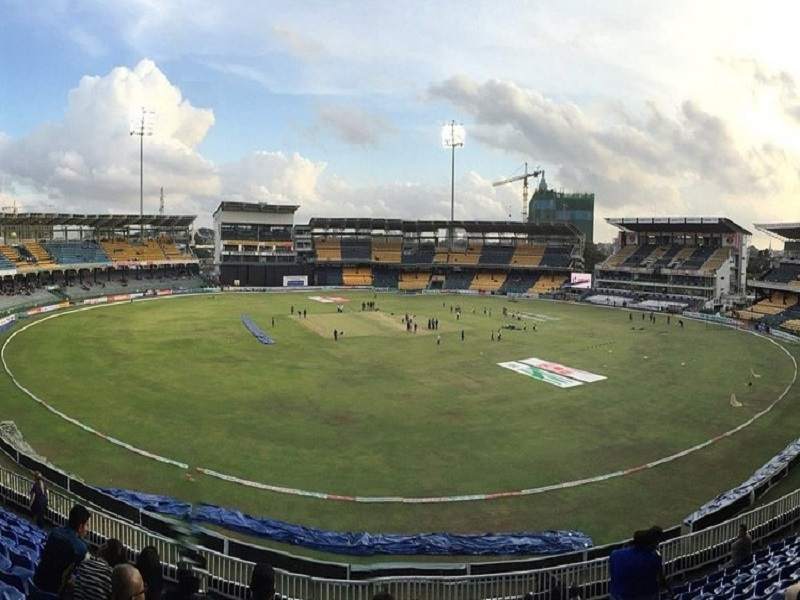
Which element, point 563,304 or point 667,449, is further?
point 563,304

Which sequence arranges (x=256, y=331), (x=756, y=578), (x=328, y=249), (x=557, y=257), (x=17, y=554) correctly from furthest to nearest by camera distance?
(x=328, y=249) < (x=557, y=257) < (x=256, y=331) < (x=756, y=578) < (x=17, y=554)

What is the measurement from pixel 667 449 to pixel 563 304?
202 ft

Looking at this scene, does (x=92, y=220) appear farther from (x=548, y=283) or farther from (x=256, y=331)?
(x=548, y=283)

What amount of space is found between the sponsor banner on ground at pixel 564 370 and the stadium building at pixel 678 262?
1845 inches

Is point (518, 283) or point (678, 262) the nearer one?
point (678, 262)

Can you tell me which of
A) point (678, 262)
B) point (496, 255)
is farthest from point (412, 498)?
point (496, 255)

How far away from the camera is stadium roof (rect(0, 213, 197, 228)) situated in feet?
278

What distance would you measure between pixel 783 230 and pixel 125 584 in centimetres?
8080

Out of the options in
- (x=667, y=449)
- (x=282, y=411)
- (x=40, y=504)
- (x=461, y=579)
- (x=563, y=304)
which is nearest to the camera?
(x=461, y=579)

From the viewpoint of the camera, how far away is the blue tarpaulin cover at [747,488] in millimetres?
16041

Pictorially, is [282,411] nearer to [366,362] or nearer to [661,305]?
[366,362]

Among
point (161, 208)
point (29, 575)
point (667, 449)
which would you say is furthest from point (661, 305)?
point (161, 208)

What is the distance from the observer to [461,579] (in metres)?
12.0

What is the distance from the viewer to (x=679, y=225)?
92.8m
